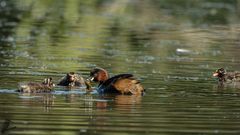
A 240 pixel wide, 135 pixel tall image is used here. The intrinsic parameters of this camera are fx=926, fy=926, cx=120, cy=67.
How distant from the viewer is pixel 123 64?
18141mm

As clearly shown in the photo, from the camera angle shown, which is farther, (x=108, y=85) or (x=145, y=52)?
(x=145, y=52)

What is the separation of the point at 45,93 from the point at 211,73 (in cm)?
464

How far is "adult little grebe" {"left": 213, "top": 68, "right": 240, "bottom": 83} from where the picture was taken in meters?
16.0

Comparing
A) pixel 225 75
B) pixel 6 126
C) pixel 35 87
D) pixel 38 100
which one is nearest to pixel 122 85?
pixel 35 87

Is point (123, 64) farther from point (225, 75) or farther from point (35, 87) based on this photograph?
point (35, 87)

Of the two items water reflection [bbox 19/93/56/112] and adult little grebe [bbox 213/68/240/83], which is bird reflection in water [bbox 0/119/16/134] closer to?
water reflection [bbox 19/93/56/112]

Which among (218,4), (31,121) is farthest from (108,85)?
(218,4)

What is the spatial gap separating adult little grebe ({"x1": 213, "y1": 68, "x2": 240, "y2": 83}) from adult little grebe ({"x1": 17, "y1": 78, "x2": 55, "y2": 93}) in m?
3.66

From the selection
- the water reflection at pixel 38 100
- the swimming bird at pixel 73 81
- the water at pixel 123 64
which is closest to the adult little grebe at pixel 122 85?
the water at pixel 123 64

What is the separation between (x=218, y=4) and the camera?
43312 mm

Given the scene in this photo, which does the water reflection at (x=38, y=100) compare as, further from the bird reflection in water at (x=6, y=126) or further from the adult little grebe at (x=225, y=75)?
the adult little grebe at (x=225, y=75)

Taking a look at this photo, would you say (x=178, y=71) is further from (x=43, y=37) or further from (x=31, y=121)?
(x=43, y=37)

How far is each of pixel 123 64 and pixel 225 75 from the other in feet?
8.96

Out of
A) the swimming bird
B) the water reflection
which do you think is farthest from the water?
the swimming bird
